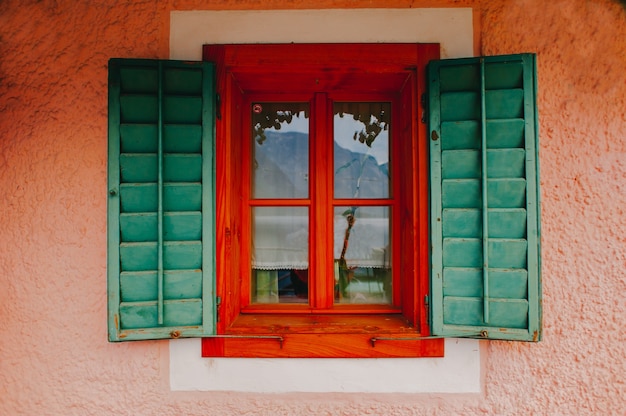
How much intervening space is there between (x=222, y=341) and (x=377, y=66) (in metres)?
1.57

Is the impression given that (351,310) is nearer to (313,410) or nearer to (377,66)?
(313,410)

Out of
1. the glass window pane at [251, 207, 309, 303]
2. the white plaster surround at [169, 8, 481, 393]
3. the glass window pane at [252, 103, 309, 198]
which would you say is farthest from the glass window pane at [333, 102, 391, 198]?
the white plaster surround at [169, 8, 481, 393]

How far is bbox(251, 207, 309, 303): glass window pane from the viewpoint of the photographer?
2154 millimetres

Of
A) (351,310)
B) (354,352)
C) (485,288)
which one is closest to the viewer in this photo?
(485,288)

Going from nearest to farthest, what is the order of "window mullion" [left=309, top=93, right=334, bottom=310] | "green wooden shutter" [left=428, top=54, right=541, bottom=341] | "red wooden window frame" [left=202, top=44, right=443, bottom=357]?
"green wooden shutter" [left=428, top=54, right=541, bottom=341] → "red wooden window frame" [left=202, top=44, right=443, bottom=357] → "window mullion" [left=309, top=93, right=334, bottom=310]

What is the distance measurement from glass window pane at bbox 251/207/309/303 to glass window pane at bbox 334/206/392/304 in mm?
194

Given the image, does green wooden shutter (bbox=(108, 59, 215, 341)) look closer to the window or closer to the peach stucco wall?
the window

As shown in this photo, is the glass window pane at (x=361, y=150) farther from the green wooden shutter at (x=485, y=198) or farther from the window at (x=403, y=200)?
the green wooden shutter at (x=485, y=198)

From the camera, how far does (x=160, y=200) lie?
171cm

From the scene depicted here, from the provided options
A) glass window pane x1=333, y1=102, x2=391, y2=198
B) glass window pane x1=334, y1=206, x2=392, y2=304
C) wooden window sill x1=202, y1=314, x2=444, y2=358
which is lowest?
wooden window sill x1=202, y1=314, x2=444, y2=358

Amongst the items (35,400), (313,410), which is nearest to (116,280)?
(35,400)

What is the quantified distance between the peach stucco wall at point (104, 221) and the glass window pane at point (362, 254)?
1.79 feet

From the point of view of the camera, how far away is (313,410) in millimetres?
1824

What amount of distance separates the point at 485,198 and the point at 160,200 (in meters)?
1.51
